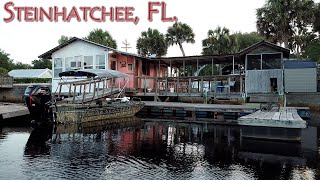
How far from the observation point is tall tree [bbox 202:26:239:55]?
3912 cm

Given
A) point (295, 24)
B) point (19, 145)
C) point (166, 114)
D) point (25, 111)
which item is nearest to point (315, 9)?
point (295, 24)

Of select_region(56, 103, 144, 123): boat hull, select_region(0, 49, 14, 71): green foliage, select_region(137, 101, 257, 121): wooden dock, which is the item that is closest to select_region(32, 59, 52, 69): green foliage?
select_region(0, 49, 14, 71): green foliage

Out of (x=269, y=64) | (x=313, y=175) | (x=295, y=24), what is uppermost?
(x=295, y=24)

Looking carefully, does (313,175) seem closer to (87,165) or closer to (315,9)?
(87,165)

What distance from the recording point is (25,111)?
1900 centimetres

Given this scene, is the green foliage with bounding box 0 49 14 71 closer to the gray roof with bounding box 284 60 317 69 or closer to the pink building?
the pink building

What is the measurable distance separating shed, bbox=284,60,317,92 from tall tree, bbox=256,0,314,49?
1000 centimetres

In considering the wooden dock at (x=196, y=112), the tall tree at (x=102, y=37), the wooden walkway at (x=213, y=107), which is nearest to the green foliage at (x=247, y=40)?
the tall tree at (x=102, y=37)

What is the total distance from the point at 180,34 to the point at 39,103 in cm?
2790

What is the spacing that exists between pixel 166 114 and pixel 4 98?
21.3 meters

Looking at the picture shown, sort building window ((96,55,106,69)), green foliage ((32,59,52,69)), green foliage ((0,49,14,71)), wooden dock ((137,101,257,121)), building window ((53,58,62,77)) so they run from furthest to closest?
green foliage ((32,59,52,69))
green foliage ((0,49,14,71))
building window ((53,58,62,77))
building window ((96,55,106,69))
wooden dock ((137,101,257,121))

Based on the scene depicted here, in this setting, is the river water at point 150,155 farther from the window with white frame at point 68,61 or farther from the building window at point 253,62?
the window with white frame at point 68,61

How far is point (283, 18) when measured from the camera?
3231 centimetres

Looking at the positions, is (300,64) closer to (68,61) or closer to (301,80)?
(301,80)
